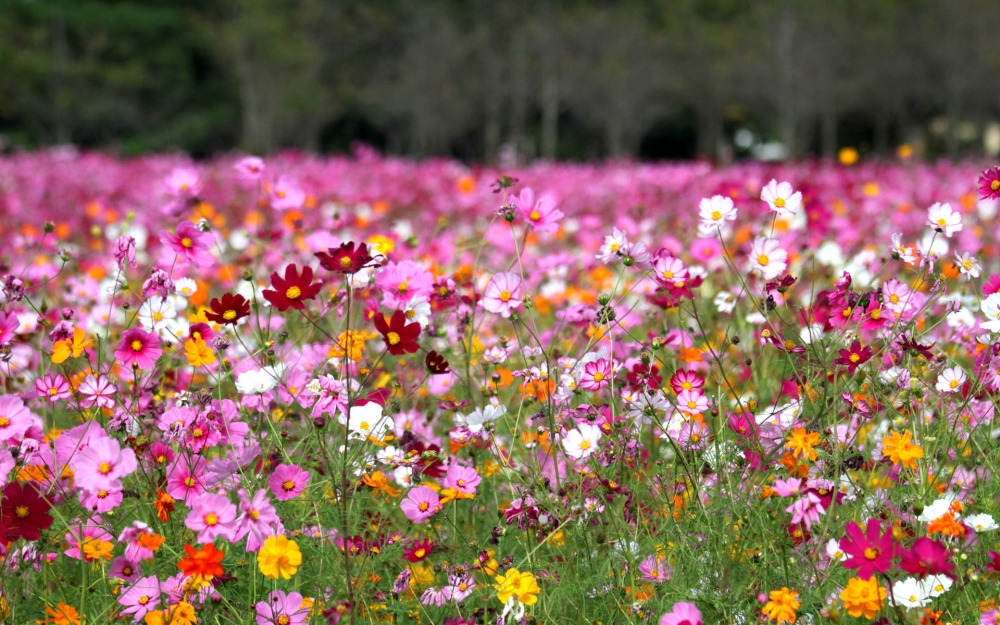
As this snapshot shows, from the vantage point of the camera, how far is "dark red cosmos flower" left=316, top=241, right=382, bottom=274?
1681 millimetres

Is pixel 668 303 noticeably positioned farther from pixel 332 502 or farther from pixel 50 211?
pixel 50 211

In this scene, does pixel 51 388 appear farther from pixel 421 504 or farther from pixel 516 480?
pixel 516 480

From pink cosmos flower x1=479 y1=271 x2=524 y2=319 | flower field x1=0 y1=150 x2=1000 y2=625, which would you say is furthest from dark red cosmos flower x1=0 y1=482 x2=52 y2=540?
pink cosmos flower x1=479 y1=271 x2=524 y2=319

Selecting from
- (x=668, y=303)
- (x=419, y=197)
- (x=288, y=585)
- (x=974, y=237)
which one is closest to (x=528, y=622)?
(x=288, y=585)

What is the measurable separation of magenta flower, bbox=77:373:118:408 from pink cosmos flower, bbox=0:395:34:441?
15cm

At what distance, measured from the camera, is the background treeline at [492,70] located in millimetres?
23250

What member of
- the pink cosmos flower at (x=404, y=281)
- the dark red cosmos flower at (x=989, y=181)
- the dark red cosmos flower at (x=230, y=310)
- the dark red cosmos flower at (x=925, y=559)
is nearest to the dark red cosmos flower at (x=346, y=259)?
the dark red cosmos flower at (x=230, y=310)

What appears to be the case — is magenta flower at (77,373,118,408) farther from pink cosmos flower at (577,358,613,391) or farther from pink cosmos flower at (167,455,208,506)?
pink cosmos flower at (577,358,613,391)

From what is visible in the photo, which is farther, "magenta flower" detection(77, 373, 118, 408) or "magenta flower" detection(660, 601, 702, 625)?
"magenta flower" detection(77, 373, 118, 408)

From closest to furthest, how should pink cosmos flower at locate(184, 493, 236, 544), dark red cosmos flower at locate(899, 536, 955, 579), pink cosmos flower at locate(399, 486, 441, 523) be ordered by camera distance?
1. dark red cosmos flower at locate(899, 536, 955, 579)
2. pink cosmos flower at locate(184, 493, 236, 544)
3. pink cosmos flower at locate(399, 486, 441, 523)

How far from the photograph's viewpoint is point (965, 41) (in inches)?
912

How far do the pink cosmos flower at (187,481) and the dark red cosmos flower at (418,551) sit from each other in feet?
1.31

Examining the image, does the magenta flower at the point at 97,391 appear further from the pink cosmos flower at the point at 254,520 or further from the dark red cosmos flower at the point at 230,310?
the pink cosmos flower at the point at 254,520

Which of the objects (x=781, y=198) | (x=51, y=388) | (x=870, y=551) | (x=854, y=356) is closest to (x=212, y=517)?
(x=51, y=388)
